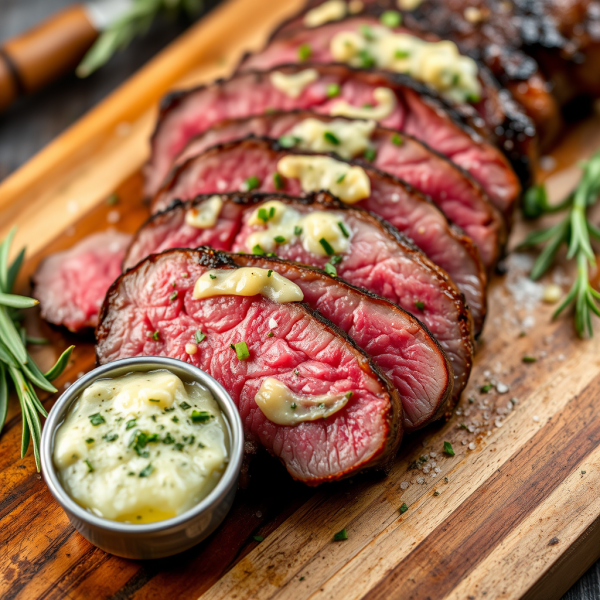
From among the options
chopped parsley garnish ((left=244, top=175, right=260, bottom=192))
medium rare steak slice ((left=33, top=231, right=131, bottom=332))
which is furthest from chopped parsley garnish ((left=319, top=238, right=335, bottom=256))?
medium rare steak slice ((left=33, top=231, right=131, bottom=332))

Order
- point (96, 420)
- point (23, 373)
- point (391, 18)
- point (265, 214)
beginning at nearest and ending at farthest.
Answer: point (96, 420) → point (265, 214) → point (23, 373) → point (391, 18)

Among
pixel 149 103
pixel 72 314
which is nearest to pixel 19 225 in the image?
pixel 72 314

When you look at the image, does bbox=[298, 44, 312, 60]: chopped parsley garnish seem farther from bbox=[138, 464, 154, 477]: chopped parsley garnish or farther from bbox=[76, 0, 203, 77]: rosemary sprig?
bbox=[138, 464, 154, 477]: chopped parsley garnish

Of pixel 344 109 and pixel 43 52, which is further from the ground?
pixel 43 52

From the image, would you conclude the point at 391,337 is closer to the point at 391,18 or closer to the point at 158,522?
the point at 158,522

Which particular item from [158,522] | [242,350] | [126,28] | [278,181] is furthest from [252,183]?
[126,28]

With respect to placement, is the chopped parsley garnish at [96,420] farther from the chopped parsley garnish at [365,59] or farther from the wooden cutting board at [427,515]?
the chopped parsley garnish at [365,59]

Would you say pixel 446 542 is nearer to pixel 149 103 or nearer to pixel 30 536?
pixel 30 536
